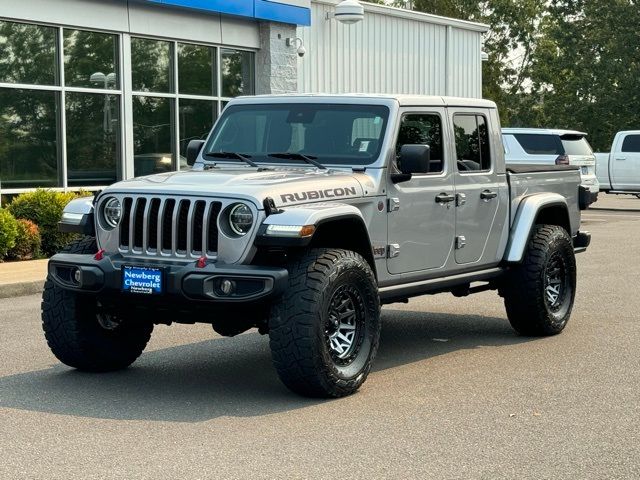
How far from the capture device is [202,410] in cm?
707

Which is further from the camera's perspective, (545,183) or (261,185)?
(545,183)

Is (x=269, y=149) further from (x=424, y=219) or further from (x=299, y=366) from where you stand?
(x=299, y=366)

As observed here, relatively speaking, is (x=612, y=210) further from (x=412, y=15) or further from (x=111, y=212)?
(x=111, y=212)

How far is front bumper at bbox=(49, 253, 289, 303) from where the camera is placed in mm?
7027

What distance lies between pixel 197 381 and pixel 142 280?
3.45 ft

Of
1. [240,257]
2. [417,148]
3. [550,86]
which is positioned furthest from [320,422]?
[550,86]

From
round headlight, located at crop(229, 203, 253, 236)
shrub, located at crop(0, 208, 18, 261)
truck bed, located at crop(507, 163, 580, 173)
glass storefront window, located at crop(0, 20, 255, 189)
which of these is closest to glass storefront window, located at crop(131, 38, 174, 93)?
glass storefront window, located at crop(0, 20, 255, 189)

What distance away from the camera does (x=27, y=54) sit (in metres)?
18.2

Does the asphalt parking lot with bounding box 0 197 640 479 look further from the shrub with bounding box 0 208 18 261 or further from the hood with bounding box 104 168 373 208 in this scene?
the shrub with bounding box 0 208 18 261

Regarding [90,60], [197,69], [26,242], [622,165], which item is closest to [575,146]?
[622,165]

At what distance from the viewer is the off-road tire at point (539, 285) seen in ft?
31.4

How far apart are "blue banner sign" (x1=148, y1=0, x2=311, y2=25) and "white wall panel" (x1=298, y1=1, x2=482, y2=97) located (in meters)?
0.67

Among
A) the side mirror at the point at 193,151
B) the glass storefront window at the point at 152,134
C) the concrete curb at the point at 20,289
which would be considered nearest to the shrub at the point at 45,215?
the concrete curb at the point at 20,289

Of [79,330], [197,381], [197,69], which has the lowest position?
[197,381]
